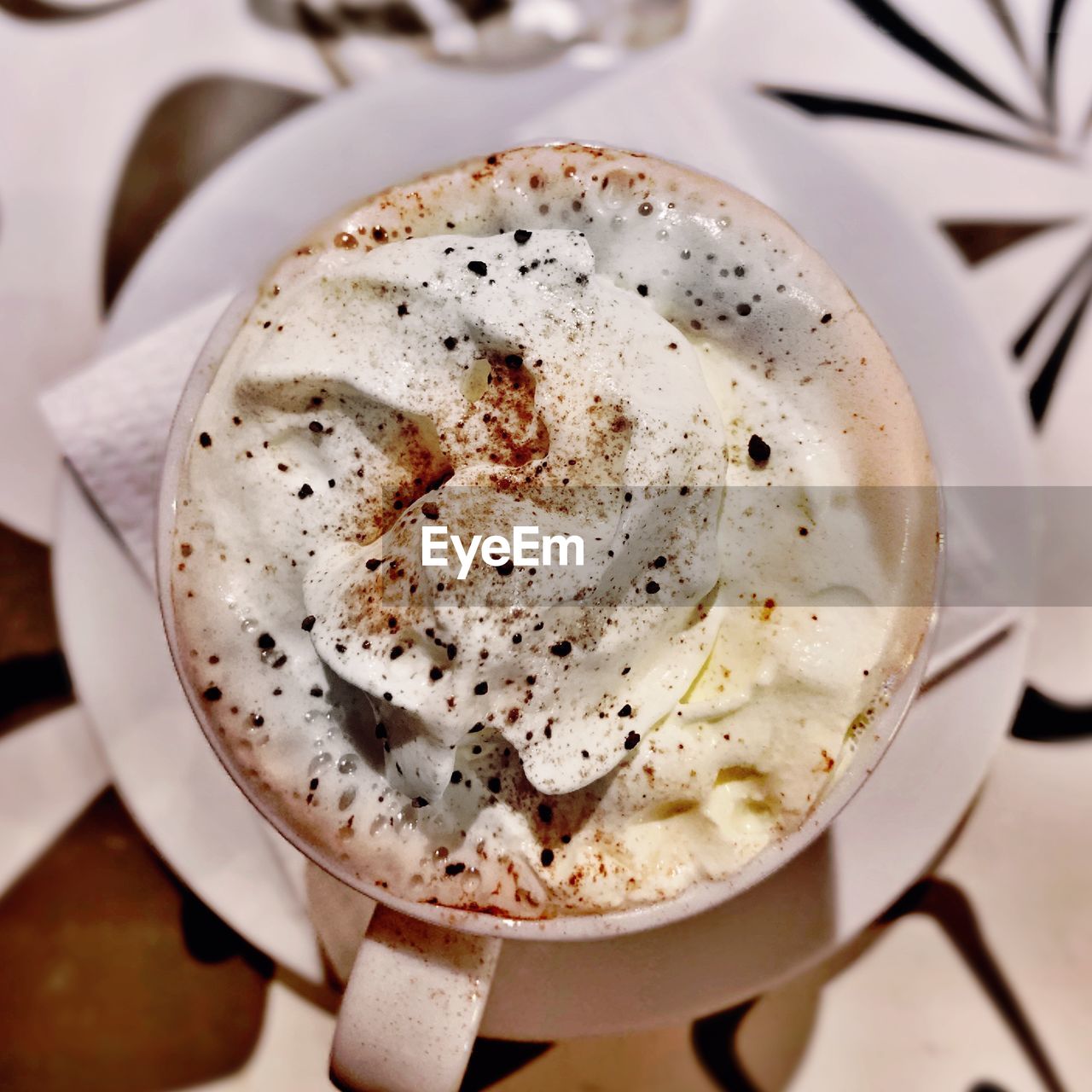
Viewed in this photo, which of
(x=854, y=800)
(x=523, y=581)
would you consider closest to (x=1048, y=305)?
(x=854, y=800)

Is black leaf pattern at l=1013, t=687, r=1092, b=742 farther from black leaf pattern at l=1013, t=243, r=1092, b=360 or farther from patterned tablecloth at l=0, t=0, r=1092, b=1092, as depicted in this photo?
black leaf pattern at l=1013, t=243, r=1092, b=360

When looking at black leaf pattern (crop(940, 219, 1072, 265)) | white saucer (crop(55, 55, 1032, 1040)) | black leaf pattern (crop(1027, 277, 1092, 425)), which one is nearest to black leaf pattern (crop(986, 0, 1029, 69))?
black leaf pattern (crop(940, 219, 1072, 265))

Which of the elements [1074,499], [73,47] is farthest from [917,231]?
[73,47]

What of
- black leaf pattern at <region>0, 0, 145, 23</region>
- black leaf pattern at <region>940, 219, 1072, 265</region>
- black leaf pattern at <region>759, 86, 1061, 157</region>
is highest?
black leaf pattern at <region>759, 86, 1061, 157</region>

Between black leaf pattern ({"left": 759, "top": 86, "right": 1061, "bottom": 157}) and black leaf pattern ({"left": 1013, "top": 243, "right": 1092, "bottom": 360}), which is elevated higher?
black leaf pattern ({"left": 759, "top": 86, "right": 1061, "bottom": 157})

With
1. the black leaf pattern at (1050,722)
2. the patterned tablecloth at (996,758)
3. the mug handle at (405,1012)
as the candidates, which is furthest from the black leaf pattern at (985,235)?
the mug handle at (405,1012)

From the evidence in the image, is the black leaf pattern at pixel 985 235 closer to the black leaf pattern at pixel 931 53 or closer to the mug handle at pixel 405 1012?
the black leaf pattern at pixel 931 53

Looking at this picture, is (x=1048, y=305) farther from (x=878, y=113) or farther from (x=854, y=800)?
(x=854, y=800)
